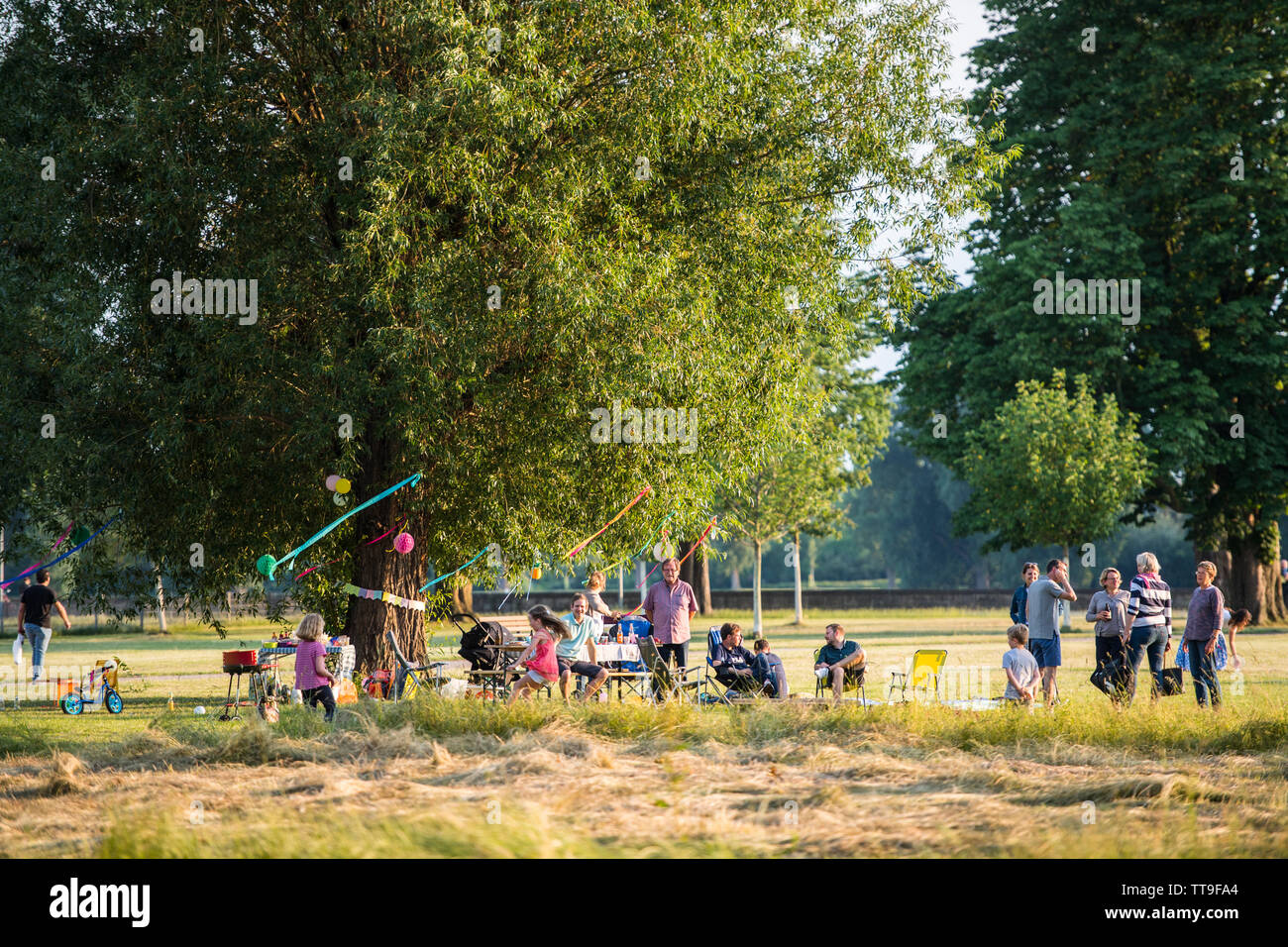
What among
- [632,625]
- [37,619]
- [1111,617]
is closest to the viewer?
[1111,617]

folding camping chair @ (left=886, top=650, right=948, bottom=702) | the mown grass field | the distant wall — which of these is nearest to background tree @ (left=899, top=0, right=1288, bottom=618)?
the distant wall

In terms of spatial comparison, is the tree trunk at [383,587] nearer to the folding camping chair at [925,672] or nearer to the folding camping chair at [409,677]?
the folding camping chair at [409,677]

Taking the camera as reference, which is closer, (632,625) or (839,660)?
(839,660)

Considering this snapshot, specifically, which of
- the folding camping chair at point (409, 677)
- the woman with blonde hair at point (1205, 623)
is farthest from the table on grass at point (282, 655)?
the woman with blonde hair at point (1205, 623)

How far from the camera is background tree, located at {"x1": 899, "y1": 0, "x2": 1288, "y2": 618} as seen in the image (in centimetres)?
3425

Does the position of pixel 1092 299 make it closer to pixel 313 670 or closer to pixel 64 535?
pixel 64 535

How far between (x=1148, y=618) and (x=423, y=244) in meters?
9.16

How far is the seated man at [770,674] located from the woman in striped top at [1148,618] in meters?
3.91

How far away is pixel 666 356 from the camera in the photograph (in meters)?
14.6

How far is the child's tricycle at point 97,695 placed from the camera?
1590cm

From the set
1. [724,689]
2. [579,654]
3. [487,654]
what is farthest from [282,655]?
[724,689]

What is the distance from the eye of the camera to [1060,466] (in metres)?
32.7

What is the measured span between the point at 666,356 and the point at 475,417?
8.32ft

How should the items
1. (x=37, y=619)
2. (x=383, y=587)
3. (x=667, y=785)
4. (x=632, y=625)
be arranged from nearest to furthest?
(x=667, y=785), (x=632, y=625), (x=383, y=587), (x=37, y=619)
